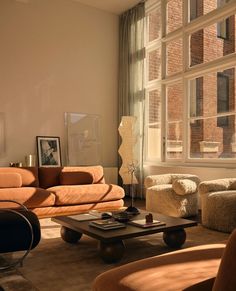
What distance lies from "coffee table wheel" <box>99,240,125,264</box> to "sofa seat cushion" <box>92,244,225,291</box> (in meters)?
1.06

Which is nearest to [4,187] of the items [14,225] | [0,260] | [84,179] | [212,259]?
[84,179]

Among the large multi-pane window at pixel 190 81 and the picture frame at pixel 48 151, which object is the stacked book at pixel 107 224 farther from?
the picture frame at pixel 48 151

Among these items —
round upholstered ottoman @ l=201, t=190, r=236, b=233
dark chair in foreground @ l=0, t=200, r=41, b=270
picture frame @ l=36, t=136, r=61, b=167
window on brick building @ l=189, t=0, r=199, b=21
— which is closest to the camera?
dark chair in foreground @ l=0, t=200, r=41, b=270

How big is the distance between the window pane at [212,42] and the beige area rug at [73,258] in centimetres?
294

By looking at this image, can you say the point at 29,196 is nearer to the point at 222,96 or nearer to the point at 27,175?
the point at 27,175

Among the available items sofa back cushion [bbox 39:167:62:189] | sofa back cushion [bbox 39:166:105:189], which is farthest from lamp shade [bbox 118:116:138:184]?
sofa back cushion [bbox 39:167:62:189]

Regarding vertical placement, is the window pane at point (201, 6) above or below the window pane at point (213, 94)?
above

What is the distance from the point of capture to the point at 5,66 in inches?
231

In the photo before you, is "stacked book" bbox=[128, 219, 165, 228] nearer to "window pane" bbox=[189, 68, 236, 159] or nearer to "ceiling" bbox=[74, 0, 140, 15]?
"window pane" bbox=[189, 68, 236, 159]

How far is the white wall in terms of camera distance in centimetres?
592

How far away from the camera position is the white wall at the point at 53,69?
5.92 m

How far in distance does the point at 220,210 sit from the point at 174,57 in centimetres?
338

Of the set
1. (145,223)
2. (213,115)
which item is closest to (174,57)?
(213,115)

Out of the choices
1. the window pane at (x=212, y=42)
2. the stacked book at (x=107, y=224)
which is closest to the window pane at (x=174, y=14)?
the window pane at (x=212, y=42)
